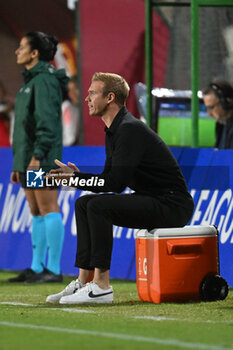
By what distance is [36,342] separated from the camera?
5.49 m

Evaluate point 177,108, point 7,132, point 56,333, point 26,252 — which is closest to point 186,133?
point 177,108

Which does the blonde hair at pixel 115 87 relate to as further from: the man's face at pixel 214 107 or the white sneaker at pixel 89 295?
the man's face at pixel 214 107

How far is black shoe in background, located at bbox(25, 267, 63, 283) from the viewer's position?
976 centimetres

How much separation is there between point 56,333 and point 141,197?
1.87 m

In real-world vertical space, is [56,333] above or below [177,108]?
below

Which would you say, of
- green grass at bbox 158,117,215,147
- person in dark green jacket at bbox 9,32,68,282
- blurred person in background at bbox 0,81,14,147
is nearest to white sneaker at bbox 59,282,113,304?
person in dark green jacket at bbox 9,32,68,282

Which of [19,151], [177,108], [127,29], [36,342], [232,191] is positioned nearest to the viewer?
[36,342]

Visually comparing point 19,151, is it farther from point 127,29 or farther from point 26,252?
point 127,29

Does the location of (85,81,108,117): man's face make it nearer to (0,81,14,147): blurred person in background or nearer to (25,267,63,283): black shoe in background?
(25,267,63,283): black shoe in background

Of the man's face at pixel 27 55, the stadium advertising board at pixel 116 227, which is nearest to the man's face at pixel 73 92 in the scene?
the stadium advertising board at pixel 116 227

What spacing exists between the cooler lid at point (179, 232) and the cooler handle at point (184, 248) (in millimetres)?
62

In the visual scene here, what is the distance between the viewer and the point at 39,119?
9.67 m

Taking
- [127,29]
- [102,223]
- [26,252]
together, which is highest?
[127,29]

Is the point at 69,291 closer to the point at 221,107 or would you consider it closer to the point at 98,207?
the point at 98,207
